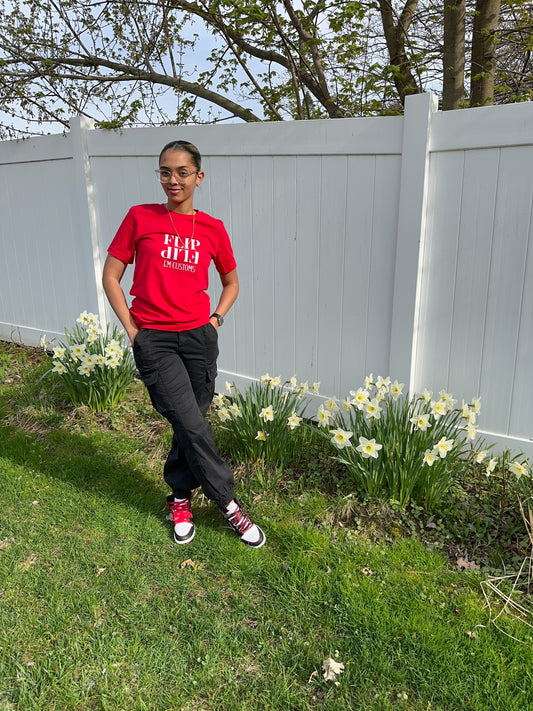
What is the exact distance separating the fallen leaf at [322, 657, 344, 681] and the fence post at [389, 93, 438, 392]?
1.75 meters

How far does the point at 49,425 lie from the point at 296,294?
6.81 ft

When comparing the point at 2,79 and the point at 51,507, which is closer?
the point at 51,507

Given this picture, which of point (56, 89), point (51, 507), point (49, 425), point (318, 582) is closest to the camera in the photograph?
point (318, 582)

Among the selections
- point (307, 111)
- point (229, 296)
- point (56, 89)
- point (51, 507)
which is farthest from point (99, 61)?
point (51, 507)

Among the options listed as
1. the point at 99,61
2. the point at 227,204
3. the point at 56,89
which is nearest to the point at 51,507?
the point at 227,204

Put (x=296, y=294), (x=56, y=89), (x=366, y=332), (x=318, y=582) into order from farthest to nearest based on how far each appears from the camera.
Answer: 1. (x=56, y=89)
2. (x=296, y=294)
3. (x=366, y=332)
4. (x=318, y=582)

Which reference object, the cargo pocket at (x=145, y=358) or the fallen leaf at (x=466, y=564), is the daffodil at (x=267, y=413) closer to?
the cargo pocket at (x=145, y=358)

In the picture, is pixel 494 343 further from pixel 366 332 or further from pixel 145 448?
pixel 145 448

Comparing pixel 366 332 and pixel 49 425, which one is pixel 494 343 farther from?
pixel 49 425

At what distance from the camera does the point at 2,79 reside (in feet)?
18.1

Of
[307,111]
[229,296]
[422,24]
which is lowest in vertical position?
[229,296]

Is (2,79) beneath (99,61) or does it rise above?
beneath

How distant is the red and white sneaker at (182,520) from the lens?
2789 mm

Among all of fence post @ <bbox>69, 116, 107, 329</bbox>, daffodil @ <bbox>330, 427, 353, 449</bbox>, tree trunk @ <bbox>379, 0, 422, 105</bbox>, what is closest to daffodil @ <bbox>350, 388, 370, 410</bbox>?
daffodil @ <bbox>330, 427, 353, 449</bbox>
